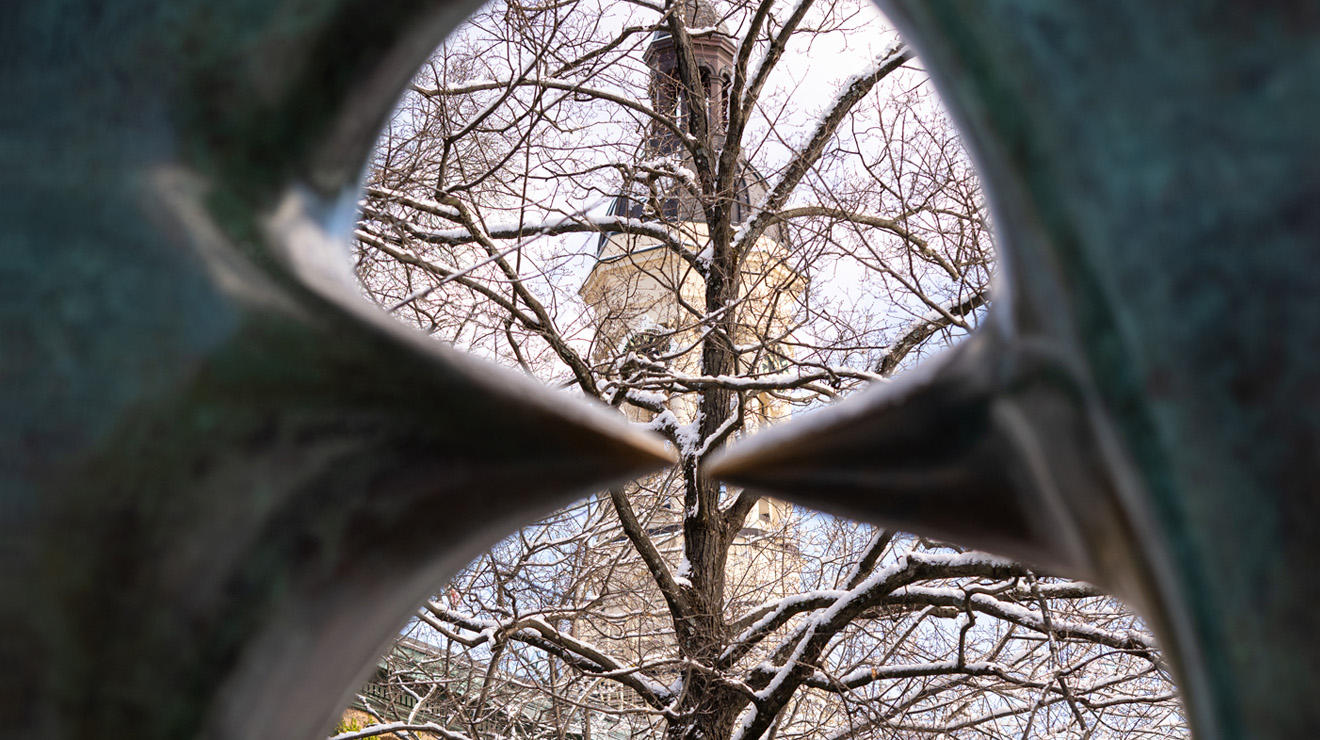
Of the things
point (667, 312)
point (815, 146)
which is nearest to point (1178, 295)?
point (815, 146)

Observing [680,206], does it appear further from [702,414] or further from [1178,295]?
[1178,295]

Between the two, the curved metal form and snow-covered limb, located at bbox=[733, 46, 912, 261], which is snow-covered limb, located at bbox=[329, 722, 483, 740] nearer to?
snow-covered limb, located at bbox=[733, 46, 912, 261]

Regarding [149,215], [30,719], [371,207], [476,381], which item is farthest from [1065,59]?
[371,207]

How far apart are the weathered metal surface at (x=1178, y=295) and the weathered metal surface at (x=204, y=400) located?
233mm

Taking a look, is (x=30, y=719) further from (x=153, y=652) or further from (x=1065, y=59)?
(x=1065, y=59)

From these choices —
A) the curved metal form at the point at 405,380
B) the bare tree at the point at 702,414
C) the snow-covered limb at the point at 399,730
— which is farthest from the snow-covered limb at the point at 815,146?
the curved metal form at the point at 405,380

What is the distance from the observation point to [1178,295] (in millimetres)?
410

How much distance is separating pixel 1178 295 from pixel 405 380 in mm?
321

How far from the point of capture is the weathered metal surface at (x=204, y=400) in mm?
490

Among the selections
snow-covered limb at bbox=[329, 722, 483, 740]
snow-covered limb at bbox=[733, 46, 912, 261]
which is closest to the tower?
snow-covered limb at bbox=[733, 46, 912, 261]

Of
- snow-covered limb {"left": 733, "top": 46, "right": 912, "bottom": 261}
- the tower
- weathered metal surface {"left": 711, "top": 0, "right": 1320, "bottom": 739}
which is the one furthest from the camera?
the tower

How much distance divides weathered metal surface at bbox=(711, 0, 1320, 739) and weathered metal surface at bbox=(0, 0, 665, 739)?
23cm

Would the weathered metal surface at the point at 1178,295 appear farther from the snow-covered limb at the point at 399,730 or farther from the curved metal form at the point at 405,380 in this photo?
the snow-covered limb at the point at 399,730

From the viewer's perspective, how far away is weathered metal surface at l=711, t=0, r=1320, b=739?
1.28 feet
